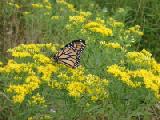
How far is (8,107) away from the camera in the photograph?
17.3 feet

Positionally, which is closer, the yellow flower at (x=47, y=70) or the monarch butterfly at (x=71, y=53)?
the yellow flower at (x=47, y=70)

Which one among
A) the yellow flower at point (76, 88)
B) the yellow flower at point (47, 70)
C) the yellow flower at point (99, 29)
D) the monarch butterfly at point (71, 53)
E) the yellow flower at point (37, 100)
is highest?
the yellow flower at point (99, 29)

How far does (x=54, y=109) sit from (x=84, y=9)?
368 centimetres

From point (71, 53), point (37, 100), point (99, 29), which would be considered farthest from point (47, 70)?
point (99, 29)

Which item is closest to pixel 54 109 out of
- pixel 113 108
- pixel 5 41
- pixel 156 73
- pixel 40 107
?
pixel 40 107

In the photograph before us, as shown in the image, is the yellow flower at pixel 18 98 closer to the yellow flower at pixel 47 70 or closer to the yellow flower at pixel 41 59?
the yellow flower at pixel 47 70

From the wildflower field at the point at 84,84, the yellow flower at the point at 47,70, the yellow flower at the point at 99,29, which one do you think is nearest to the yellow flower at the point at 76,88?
the wildflower field at the point at 84,84

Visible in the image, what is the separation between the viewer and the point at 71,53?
5758 millimetres

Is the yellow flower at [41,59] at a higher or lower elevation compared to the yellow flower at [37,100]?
higher

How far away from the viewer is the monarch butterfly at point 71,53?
538 cm

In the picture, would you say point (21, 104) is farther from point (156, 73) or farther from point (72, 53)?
point (156, 73)

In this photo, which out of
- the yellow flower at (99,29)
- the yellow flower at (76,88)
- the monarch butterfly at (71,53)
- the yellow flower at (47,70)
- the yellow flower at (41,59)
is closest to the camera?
the yellow flower at (76,88)

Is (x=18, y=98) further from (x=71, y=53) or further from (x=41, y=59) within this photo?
(x=71, y=53)

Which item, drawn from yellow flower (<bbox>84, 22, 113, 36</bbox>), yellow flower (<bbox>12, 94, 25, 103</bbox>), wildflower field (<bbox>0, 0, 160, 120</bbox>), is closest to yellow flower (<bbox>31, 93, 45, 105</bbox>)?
wildflower field (<bbox>0, 0, 160, 120</bbox>)
